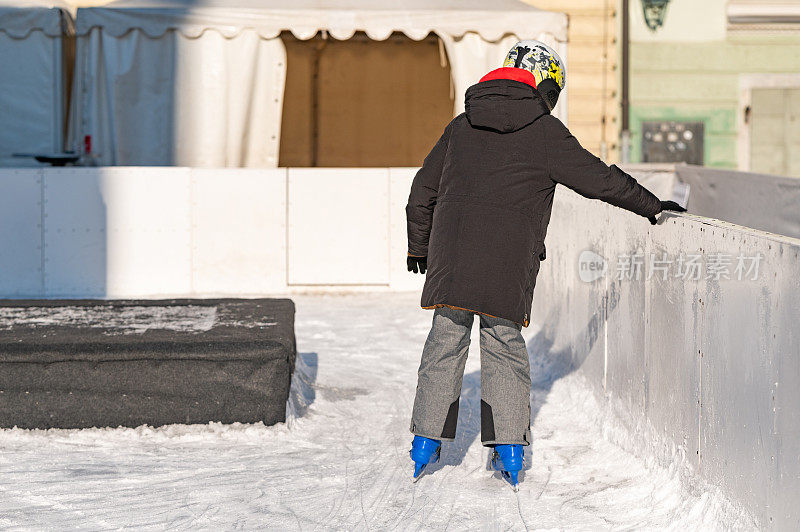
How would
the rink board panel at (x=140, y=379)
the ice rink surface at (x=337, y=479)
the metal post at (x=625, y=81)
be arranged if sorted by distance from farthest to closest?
the metal post at (x=625, y=81) → the rink board panel at (x=140, y=379) → the ice rink surface at (x=337, y=479)

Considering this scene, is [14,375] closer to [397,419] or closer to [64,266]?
[397,419]

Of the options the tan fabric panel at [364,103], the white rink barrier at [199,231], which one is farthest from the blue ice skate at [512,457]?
the tan fabric panel at [364,103]

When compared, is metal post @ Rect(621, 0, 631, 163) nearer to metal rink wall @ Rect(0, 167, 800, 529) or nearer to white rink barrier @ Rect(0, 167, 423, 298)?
metal rink wall @ Rect(0, 167, 800, 529)

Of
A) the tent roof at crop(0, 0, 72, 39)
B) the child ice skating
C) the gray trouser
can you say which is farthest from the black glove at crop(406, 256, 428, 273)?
the tent roof at crop(0, 0, 72, 39)

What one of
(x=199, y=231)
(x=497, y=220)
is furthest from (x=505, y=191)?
(x=199, y=231)

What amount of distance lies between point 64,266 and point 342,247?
223 cm

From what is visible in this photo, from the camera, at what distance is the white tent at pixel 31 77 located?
10195 mm

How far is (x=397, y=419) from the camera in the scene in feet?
15.3

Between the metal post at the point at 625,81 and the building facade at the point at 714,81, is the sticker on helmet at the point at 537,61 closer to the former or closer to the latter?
the metal post at the point at 625,81

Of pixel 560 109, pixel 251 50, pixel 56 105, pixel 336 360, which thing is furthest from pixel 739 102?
pixel 336 360

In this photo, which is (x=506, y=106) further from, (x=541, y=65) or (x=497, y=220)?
(x=497, y=220)

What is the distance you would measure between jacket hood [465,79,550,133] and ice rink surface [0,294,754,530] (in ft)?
3.78

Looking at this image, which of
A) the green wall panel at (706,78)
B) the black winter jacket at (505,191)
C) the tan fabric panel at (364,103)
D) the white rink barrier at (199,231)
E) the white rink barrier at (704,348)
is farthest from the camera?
the tan fabric panel at (364,103)

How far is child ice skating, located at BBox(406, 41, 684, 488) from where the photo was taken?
339 centimetres
